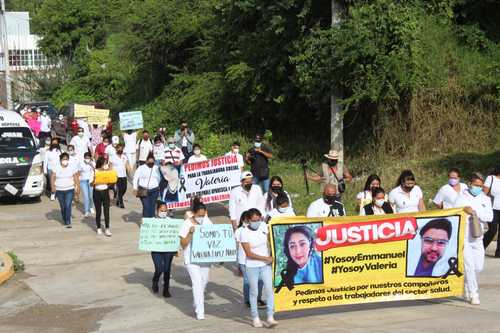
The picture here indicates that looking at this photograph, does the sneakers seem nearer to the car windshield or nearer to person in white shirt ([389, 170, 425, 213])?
person in white shirt ([389, 170, 425, 213])

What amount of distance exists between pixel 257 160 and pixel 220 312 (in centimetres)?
709

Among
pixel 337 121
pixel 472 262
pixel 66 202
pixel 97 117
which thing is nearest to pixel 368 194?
pixel 472 262

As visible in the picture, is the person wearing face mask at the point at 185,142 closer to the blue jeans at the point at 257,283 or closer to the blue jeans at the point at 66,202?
the blue jeans at the point at 66,202

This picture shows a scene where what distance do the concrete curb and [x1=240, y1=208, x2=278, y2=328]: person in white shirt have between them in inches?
209

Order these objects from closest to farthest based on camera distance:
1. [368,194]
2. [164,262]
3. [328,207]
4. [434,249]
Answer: [434,249]
[328,207]
[164,262]
[368,194]

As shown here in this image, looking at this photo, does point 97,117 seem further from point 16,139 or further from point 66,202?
point 66,202

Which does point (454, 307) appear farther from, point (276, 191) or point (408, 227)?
point (276, 191)

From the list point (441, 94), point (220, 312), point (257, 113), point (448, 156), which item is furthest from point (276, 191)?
point (257, 113)

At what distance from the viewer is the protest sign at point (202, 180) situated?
17969 millimetres

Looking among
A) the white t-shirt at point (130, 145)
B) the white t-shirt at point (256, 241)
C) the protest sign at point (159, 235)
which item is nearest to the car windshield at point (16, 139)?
the white t-shirt at point (130, 145)

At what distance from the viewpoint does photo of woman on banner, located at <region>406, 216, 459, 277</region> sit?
11383 millimetres

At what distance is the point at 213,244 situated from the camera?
37.2ft

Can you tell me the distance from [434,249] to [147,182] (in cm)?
759

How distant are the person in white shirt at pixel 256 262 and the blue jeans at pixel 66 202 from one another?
28.8ft
